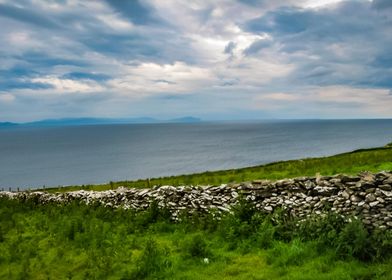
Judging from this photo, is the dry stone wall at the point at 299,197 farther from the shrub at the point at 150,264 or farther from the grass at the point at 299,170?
the grass at the point at 299,170

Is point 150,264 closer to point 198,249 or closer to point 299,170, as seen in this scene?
point 198,249

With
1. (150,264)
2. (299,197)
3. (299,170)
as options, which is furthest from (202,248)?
(299,170)

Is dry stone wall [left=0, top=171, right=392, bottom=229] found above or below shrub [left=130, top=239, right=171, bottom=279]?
above

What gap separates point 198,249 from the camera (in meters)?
12.0

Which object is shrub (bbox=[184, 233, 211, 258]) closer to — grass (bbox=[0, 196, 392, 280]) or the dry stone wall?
grass (bbox=[0, 196, 392, 280])

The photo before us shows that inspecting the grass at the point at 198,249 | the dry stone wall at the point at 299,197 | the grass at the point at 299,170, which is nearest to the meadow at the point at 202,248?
the grass at the point at 198,249

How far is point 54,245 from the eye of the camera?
1483 centimetres

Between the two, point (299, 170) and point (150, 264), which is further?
point (299, 170)

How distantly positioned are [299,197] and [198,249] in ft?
15.5

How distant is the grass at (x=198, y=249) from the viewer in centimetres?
1038

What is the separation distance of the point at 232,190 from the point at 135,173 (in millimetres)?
96530

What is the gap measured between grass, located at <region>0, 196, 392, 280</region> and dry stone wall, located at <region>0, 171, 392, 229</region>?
72 centimetres

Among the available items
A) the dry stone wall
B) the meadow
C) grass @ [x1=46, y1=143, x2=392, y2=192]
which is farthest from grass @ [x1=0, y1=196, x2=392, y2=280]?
grass @ [x1=46, y1=143, x2=392, y2=192]

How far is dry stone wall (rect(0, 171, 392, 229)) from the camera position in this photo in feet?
40.2
